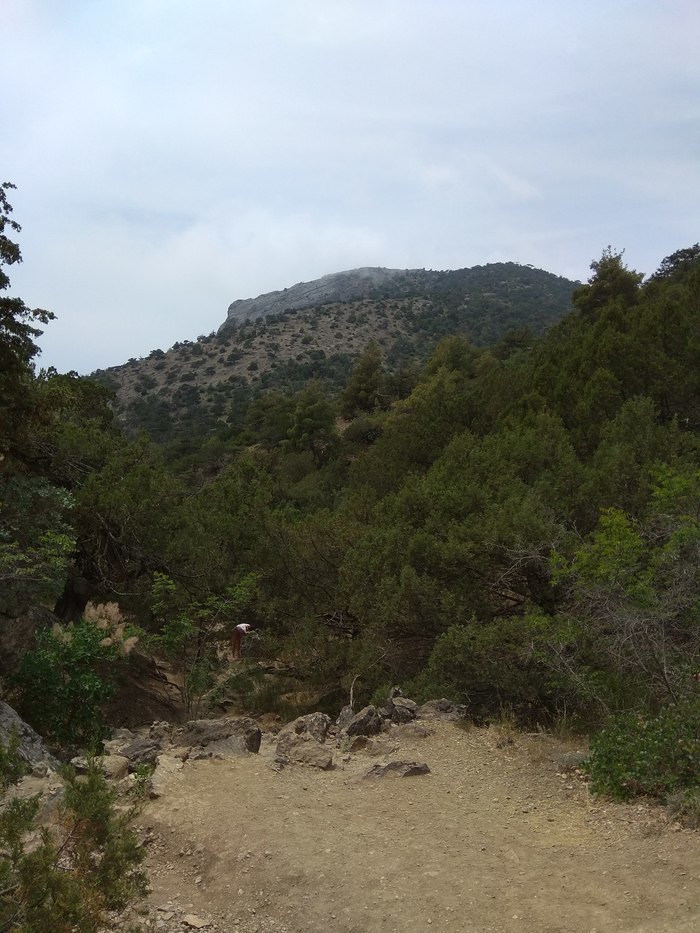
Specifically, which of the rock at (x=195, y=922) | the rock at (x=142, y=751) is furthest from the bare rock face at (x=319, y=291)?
the rock at (x=195, y=922)

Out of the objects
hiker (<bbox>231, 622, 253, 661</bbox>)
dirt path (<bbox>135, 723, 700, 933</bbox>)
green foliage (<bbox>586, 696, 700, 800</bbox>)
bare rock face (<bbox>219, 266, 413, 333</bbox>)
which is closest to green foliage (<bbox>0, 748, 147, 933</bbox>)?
dirt path (<bbox>135, 723, 700, 933</bbox>)

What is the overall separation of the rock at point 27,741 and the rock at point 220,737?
128 centimetres

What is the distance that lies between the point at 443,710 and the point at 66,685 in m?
4.59

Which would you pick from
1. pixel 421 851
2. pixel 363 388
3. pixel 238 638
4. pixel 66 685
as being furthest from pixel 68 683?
pixel 363 388

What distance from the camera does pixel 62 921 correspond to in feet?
9.89

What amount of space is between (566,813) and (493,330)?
56432mm

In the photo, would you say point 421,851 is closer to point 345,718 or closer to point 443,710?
point 443,710

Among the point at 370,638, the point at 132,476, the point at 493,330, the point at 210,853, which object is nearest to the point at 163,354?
the point at 493,330

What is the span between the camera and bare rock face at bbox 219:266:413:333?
97.1 metres

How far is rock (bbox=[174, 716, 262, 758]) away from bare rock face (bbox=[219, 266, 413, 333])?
283 feet

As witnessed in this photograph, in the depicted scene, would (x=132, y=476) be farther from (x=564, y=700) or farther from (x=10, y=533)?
(x=564, y=700)

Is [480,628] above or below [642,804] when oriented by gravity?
above

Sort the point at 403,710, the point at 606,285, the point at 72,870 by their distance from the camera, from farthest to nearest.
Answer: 1. the point at 606,285
2. the point at 403,710
3. the point at 72,870

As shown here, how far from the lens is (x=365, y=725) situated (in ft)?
24.6
